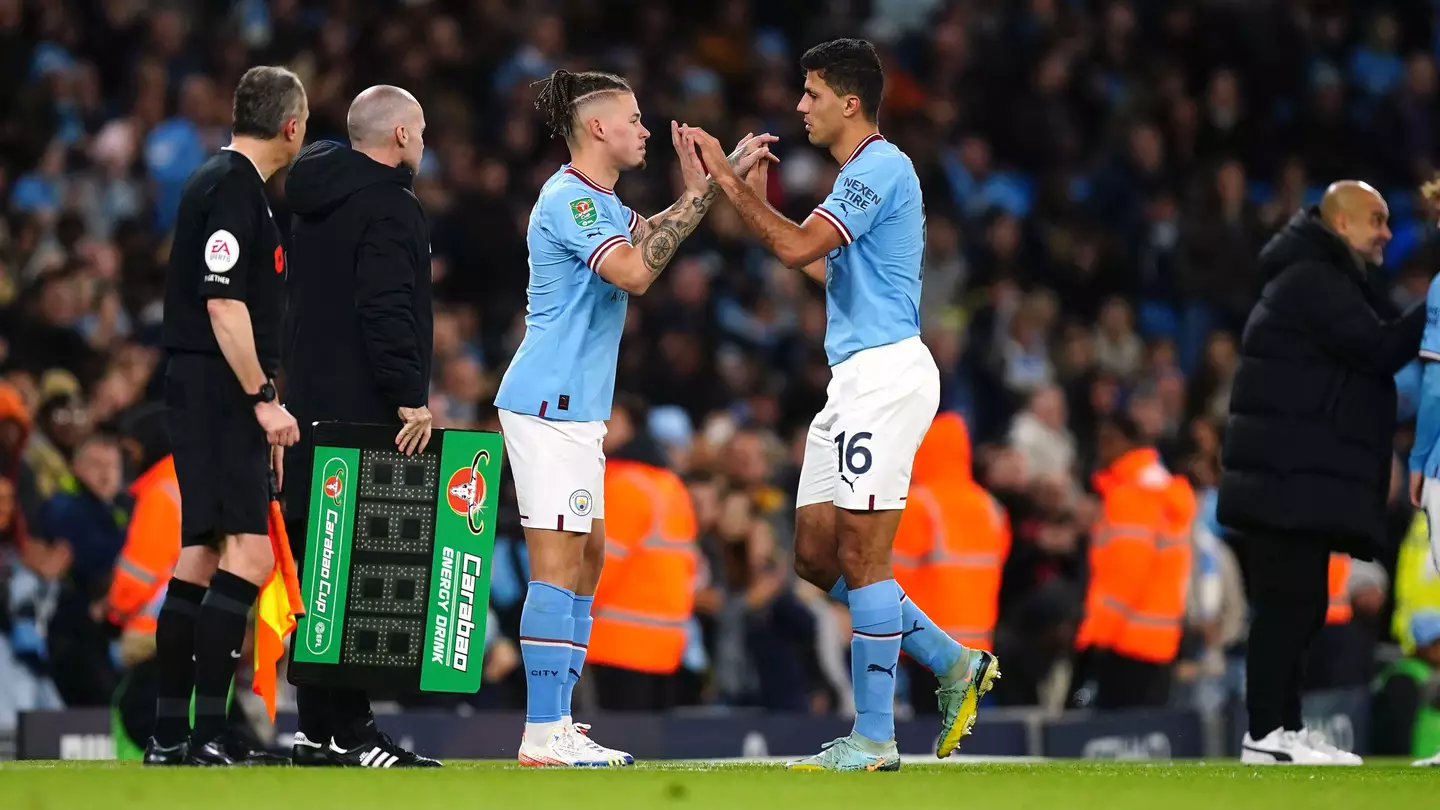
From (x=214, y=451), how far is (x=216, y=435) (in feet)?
0.19

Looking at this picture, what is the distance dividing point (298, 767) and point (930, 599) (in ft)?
18.5

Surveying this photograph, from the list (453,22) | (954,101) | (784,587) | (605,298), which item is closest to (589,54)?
(453,22)

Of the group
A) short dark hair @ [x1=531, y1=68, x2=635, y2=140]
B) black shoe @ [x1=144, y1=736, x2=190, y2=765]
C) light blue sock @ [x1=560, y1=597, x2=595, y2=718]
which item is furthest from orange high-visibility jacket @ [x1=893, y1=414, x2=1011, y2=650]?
black shoe @ [x1=144, y1=736, x2=190, y2=765]

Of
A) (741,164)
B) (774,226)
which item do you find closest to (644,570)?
(741,164)

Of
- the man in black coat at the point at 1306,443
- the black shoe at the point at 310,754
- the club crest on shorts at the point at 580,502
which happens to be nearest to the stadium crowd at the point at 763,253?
the black shoe at the point at 310,754

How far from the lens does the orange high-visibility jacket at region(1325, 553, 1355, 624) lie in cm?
1328

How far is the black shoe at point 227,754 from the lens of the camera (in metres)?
7.55

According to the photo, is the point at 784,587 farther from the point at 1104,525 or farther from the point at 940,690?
the point at 940,690

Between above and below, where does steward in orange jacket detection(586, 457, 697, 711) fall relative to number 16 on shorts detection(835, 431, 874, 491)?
below

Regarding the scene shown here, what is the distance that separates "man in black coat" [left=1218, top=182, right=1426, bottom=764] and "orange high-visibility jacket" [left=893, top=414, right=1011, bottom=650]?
3.36 metres

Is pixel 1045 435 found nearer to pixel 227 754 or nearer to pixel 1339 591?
pixel 1339 591

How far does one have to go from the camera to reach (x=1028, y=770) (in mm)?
8055

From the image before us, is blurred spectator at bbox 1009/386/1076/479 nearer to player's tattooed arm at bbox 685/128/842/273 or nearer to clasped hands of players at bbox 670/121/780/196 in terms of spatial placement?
clasped hands of players at bbox 670/121/780/196

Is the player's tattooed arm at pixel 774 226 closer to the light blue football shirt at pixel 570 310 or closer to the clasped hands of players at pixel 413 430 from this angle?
the light blue football shirt at pixel 570 310
